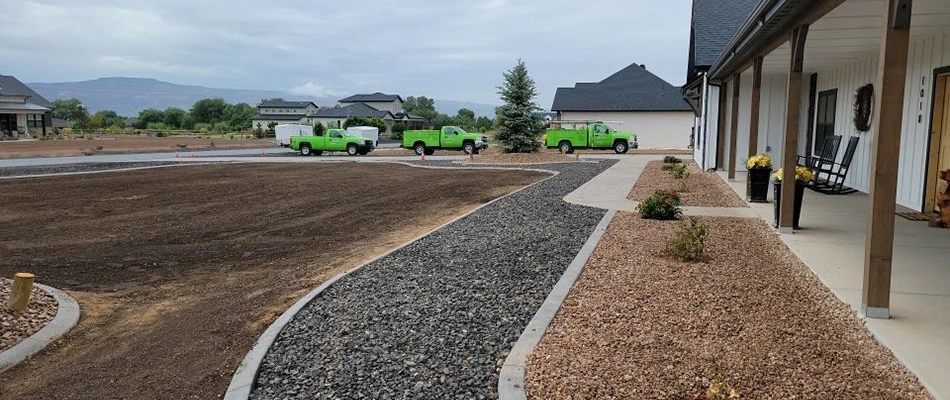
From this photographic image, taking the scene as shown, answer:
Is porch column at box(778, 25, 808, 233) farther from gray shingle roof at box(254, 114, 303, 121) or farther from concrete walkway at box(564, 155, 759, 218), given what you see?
gray shingle roof at box(254, 114, 303, 121)

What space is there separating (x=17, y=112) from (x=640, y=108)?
181 feet

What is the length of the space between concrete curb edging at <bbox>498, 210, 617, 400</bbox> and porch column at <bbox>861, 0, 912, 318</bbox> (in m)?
2.36

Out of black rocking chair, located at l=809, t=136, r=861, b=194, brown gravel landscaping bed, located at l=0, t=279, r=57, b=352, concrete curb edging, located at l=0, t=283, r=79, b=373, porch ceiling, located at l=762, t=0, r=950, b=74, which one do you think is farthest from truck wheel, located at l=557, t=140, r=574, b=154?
brown gravel landscaping bed, located at l=0, t=279, r=57, b=352

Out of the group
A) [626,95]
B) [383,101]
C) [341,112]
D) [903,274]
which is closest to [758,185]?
[903,274]

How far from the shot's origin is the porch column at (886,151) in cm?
463

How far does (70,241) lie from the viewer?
33.7 ft

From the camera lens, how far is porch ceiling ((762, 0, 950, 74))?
7.74m

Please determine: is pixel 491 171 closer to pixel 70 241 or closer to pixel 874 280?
pixel 70 241

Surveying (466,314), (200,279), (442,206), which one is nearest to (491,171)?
(442,206)

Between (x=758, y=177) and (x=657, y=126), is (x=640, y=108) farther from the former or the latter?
(x=758, y=177)

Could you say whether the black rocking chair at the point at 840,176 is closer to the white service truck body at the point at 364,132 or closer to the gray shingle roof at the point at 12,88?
the white service truck body at the point at 364,132

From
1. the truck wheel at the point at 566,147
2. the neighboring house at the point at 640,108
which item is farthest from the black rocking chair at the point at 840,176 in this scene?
the neighboring house at the point at 640,108

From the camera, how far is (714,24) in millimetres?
22438

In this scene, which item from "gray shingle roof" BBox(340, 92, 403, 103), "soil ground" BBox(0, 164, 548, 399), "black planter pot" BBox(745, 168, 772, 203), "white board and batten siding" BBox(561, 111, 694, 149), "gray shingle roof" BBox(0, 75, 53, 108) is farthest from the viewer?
"gray shingle roof" BBox(340, 92, 403, 103)
